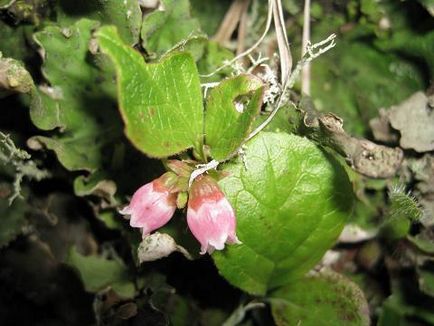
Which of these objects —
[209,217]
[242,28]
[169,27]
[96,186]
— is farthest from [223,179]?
[242,28]

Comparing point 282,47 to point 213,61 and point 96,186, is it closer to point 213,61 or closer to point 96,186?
point 213,61

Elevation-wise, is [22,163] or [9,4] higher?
[9,4]

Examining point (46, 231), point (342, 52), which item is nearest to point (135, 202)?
point (46, 231)

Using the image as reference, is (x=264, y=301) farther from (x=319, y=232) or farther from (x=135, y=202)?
(x=135, y=202)

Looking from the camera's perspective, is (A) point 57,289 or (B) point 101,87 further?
(A) point 57,289

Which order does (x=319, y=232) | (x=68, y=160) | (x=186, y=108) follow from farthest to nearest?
1. (x=68, y=160)
2. (x=319, y=232)
3. (x=186, y=108)

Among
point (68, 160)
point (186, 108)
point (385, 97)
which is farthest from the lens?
point (385, 97)

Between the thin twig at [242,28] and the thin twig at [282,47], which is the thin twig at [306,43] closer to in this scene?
the thin twig at [282,47]
